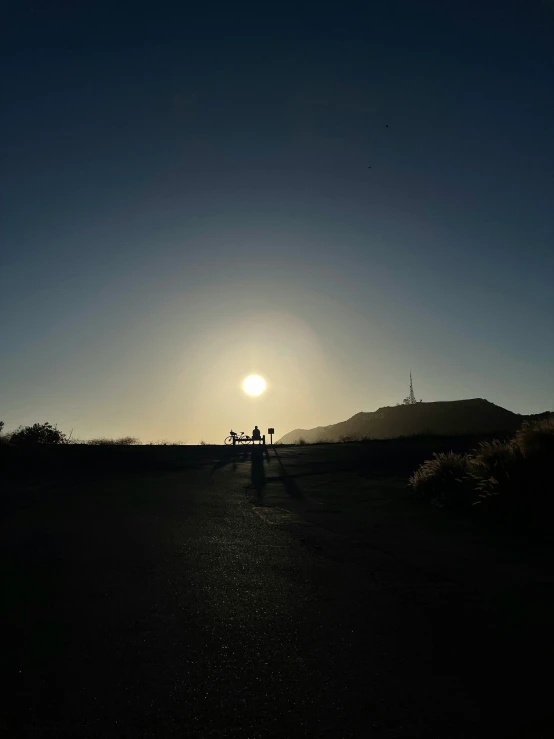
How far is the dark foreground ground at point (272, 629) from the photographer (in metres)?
2.14

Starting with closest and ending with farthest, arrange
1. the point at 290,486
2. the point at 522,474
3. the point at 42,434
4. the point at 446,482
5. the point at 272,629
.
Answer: the point at 272,629, the point at 522,474, the point at 446,482, the point at 290,486, the point at 42,434

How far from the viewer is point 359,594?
3.75 metres

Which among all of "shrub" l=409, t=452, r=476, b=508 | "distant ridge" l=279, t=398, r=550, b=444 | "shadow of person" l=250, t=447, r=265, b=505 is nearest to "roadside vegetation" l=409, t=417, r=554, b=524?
"shrub" l=409, t=452, r=476, b=508

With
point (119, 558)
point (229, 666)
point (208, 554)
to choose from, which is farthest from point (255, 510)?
point (229, 666)

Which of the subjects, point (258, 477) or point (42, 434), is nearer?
point (258, 477)

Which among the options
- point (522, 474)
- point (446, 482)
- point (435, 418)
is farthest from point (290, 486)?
point (435, 418)

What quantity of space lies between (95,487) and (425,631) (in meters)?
8.25

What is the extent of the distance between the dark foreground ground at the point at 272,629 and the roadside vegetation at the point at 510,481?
67 centimetres

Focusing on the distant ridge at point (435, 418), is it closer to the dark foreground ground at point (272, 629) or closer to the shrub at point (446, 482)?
the shrub at point (446, 482)

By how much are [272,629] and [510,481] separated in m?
5.08

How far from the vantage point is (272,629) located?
10.1 feet

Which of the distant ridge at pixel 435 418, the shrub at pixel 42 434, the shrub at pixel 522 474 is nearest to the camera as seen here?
the shrub at pixel 522 474

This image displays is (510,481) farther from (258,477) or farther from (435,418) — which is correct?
(435,418)

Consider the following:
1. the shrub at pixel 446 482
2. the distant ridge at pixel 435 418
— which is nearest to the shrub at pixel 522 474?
the shrub at pixel 446 482
